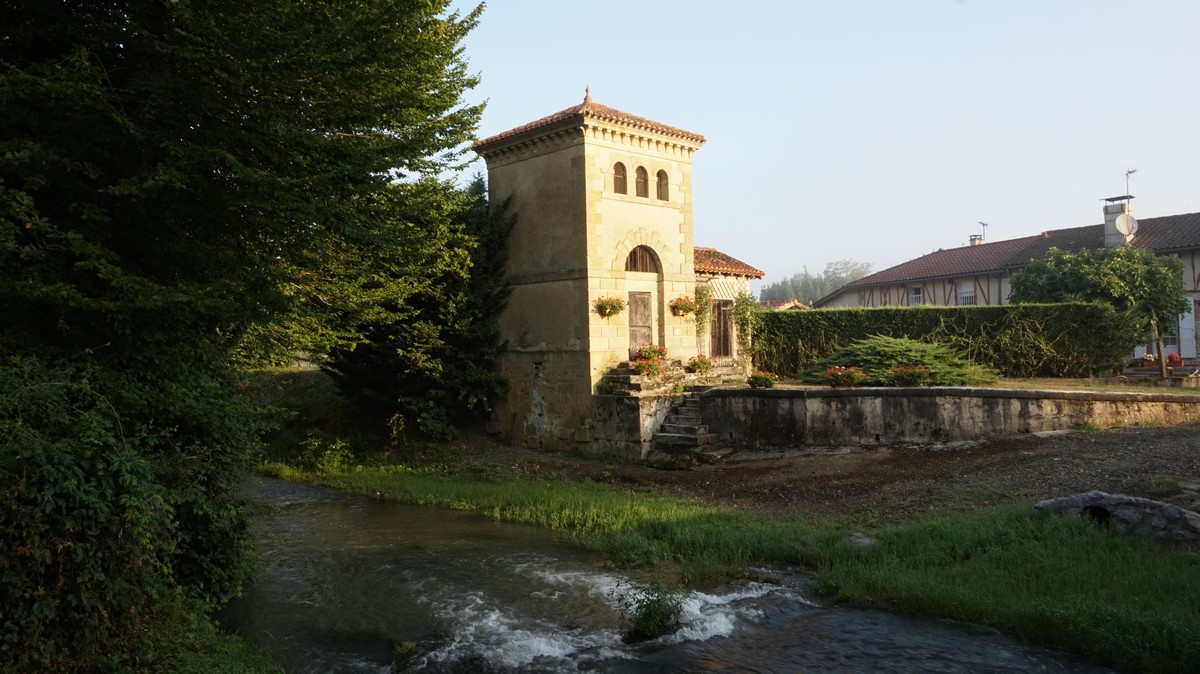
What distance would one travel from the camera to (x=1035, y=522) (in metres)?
8.98

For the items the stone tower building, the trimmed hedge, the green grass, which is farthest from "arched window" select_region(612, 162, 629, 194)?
the green grass

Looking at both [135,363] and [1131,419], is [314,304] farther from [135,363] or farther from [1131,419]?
[1131,419]

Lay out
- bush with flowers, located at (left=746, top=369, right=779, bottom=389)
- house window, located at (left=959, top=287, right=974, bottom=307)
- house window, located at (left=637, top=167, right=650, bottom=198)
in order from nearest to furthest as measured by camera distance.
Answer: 1. bush with flowers, located at (left=746, top=369, right=779, bottom=389)
2. house window, located at (left=637, top=167, right=650, bottom=198)
3. house window, located at (left=959, top=287, right=974, bottom=307)

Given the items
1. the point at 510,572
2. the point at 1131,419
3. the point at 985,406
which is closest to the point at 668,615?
the point at 510,572

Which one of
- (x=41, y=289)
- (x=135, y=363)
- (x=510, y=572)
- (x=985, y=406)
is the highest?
(x=41, y=289)

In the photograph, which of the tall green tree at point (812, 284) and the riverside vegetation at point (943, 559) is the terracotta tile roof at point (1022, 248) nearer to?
the riverside vegetation at point (943, 559)

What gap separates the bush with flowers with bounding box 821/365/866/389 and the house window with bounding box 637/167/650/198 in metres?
6.09

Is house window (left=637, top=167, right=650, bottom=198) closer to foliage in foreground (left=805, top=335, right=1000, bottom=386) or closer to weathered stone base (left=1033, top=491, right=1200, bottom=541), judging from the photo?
foliage in foreground (left=805, top=335, right=1000, bottom=386)

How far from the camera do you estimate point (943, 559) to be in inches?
343

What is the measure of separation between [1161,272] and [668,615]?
19744mm

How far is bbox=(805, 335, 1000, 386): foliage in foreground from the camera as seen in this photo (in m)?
16.7

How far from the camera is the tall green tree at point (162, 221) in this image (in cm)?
577

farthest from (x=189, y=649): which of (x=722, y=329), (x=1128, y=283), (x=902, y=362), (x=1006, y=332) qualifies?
(x=1128, y=283)

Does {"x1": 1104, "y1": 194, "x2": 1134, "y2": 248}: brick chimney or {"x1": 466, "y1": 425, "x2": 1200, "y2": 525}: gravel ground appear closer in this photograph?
{"x1": 466, "y1": 425, "x2": 1200, "y2": 525}: gravel ground
